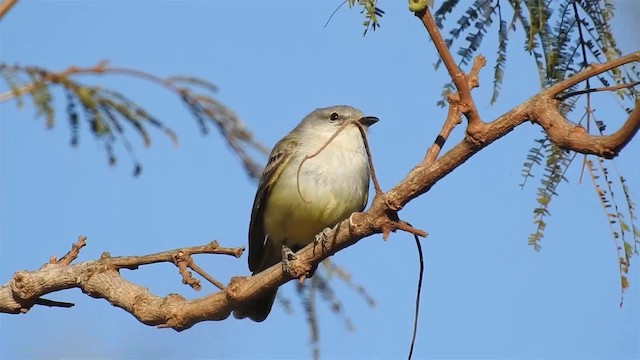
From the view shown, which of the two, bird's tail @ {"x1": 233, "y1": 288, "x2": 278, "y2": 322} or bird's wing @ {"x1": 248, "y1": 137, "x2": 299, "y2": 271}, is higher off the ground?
bird's wing @ {"x1": 248, "y1": 137, "x2": 299, "y2": 271}

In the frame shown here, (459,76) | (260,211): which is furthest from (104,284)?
(459,76)

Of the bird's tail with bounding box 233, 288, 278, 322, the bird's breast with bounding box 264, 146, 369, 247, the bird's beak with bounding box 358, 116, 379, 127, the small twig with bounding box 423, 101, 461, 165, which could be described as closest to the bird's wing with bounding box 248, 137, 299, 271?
the bird's breast with bounding box 264, 146, 369, 247

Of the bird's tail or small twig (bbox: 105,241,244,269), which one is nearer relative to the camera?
small twig (bbox: 105,241,244,269)

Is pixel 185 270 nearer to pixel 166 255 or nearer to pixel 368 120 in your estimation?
pixel 166 255

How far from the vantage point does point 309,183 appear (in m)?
6.08

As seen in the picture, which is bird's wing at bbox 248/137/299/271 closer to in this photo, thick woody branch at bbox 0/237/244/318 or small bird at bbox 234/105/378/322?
small bird at bbox 234/105/378/322

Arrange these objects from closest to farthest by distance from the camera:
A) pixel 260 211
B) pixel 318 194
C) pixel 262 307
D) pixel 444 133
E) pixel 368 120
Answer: pixel 444 133 < pixel 262 307 < pixel 318 194 < pixel 368 120 < pixel 260 211

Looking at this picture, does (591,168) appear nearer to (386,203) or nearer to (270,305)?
(386,203)

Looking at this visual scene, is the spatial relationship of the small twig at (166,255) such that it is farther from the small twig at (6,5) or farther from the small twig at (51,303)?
the small twig at (6,5)

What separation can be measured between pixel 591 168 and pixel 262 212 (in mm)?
3030

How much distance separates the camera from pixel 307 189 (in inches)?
239

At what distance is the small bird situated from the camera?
19.9 feet

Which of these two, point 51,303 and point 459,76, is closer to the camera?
point 459,76

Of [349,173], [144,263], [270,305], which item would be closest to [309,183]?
[349,173]
